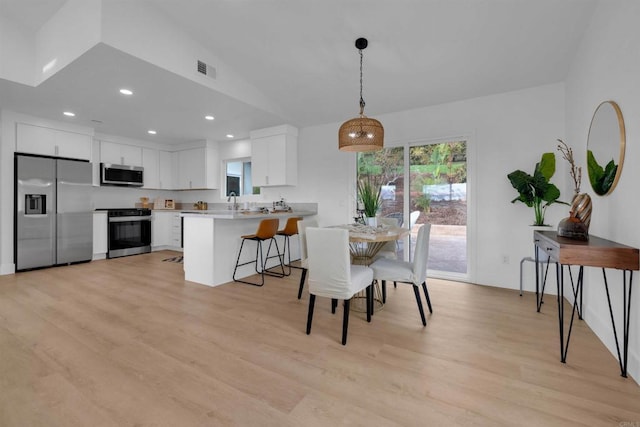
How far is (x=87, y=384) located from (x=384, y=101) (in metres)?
4.10

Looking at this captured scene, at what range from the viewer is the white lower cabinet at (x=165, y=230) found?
6.11m

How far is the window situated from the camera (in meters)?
6.06

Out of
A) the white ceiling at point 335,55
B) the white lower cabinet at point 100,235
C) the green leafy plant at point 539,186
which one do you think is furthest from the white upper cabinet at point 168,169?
the green leafy plant at point 539,186

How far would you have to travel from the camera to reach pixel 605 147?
2.17 meters

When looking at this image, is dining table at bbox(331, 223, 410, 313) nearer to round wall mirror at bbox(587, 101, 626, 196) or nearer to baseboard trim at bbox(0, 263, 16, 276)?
round wall mirror at bbox(587, 101, 626, 196)

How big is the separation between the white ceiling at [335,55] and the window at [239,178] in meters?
1.87

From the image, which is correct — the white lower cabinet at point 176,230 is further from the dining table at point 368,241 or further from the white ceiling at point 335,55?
the dining table at point 368,241

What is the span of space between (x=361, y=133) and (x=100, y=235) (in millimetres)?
5258

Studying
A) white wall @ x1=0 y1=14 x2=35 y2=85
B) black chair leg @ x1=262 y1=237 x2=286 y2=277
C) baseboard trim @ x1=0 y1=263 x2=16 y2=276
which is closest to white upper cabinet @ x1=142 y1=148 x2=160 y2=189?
baseboard trim @ x1=0 y1=263 x2=16 y2=276

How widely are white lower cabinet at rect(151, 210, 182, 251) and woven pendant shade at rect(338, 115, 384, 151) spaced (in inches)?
188

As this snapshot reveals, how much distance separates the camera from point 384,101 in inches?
156

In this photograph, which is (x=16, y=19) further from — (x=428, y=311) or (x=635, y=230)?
(x=635, y=230)

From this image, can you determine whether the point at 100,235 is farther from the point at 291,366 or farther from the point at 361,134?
the point at 361,134

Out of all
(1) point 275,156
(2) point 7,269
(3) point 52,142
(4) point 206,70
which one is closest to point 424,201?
(1) point 275,156
